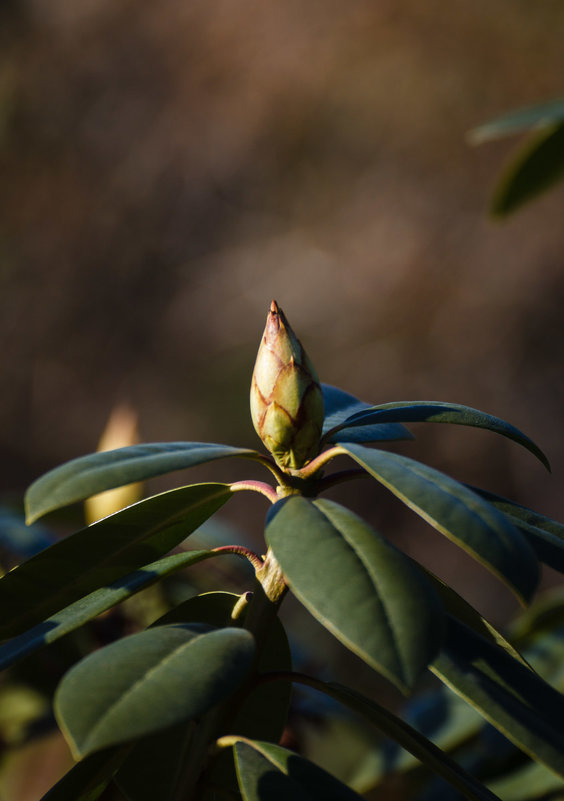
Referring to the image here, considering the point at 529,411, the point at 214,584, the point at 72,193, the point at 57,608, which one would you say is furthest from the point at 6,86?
the point at 57,608

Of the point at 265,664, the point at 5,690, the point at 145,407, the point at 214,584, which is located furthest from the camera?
the point at 145,407

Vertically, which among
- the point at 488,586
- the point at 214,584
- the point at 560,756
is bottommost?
the point at 488,586

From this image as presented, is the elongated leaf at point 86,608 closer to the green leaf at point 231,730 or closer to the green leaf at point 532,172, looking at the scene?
the green leaf at point 231,730

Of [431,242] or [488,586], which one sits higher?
[431,242]

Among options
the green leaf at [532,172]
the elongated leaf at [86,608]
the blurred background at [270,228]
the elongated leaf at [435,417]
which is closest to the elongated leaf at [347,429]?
the elongated leaf at [435,417]

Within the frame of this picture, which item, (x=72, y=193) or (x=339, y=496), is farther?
(x=72, y=193)

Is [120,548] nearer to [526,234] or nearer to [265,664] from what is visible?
[265,664]

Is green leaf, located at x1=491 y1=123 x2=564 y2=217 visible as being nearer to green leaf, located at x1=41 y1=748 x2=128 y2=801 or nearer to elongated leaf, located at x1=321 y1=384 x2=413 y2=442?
elongated leaf, located at x1=321 y1=384 x2=413 y2=442
